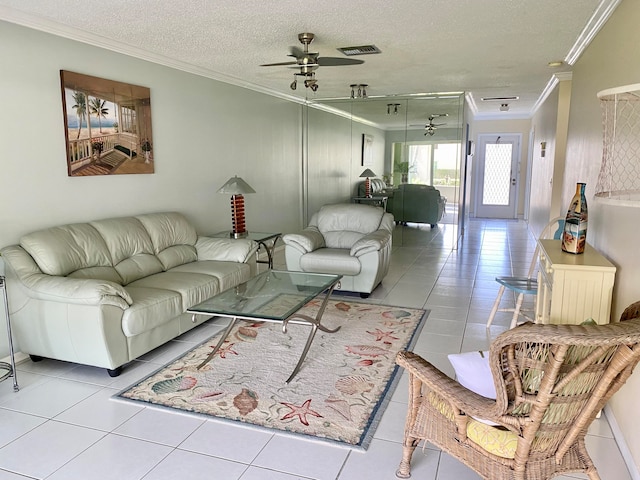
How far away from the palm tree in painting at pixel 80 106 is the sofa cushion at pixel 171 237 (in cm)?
95

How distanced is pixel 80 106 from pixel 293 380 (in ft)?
9.02

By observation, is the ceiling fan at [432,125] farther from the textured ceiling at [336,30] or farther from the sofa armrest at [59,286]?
the sofa armrest at [59,286]

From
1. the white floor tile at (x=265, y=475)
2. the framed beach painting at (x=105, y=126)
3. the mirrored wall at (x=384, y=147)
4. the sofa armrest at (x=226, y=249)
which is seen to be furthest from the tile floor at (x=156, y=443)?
the mirrored wall at (x=384, y=147)

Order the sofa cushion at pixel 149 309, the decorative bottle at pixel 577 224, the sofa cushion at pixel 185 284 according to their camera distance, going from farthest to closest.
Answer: the sofa cushion at pixel 185 284 → the sofa cushion at pixel 149 309 → the decorative bottle at pixel 577 224

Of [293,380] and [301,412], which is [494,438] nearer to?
[301,412]

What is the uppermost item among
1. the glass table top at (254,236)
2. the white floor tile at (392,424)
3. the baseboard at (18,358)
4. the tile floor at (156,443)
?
the glass table top at (254,236)

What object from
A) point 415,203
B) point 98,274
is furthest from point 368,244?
point 415,203

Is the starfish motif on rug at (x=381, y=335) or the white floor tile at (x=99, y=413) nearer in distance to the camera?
the white floor tile at (x=99, y=413)

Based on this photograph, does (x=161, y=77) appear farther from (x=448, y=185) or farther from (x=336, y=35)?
(x=448, y=185)

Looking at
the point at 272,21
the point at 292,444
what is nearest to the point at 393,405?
the point at 292,444

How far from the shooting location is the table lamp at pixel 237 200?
16.6 ft

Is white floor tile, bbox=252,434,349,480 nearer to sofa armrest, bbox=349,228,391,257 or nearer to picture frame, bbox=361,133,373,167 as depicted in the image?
sofa armrest, bbox=349,228,391,257

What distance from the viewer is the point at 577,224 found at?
2855 millimetres

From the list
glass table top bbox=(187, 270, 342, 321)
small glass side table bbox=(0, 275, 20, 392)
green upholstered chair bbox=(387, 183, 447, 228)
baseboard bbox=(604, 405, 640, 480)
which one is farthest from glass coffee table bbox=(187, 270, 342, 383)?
green upholstered chair bbox=(387, 183, 447, 228)
